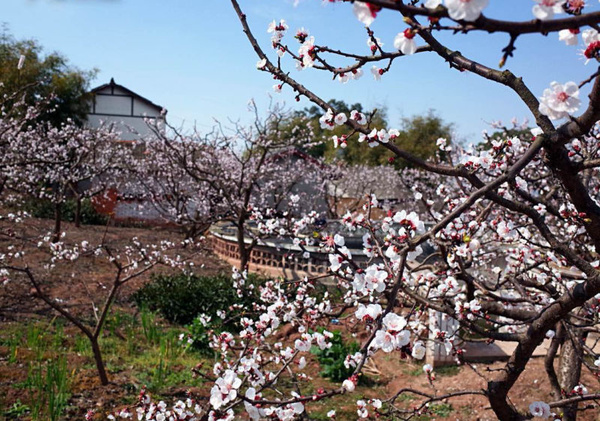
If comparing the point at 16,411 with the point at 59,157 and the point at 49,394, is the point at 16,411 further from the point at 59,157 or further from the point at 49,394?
the point at 59,157

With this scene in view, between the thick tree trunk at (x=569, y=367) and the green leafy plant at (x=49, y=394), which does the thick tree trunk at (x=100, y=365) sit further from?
the thick tree trunk at (x=569, y=367)

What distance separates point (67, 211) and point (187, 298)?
1054 centimetres

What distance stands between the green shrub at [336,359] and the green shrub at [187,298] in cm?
181

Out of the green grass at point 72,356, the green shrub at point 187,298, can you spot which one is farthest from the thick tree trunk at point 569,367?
the green shrub at point 187,298

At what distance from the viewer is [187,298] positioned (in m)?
7.27

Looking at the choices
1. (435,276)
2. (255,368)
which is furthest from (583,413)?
(255,368)

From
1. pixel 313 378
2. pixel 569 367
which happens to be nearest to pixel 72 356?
pixel 313 378

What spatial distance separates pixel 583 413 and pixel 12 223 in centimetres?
1299

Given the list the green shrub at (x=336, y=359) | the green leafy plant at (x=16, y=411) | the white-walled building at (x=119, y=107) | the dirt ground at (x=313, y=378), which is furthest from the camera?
the white-walled building at (x=119, y=107)

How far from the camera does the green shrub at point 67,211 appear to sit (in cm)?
1513

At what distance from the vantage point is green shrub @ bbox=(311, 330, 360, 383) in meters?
5.28

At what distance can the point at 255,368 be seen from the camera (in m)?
2.44

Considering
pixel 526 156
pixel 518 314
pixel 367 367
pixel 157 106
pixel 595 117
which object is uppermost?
pixel 157 106

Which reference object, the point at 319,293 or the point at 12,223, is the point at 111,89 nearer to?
the point at 12,223
